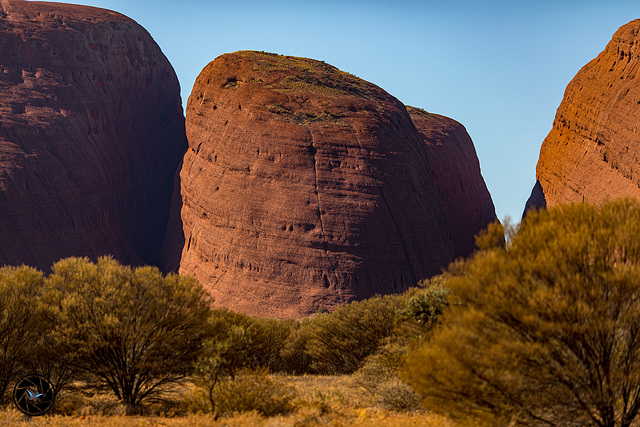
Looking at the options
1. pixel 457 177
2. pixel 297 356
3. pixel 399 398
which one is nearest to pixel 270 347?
pixel 297 356

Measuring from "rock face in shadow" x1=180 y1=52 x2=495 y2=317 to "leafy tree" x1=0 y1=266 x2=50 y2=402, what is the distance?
2994cm

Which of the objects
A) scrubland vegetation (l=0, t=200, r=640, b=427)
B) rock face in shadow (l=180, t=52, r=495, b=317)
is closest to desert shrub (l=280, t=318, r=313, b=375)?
scrubland vegetation (l=0, t=200, r=640, b=427)

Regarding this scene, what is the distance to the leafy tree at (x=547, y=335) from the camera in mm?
10250

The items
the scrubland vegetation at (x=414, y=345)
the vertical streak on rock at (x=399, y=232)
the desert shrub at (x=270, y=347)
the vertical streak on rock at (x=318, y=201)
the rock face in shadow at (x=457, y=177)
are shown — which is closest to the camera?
the scrubland vegetation at (x=414, y=345)

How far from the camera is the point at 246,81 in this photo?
55625mm

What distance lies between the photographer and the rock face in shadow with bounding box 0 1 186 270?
59.1 m

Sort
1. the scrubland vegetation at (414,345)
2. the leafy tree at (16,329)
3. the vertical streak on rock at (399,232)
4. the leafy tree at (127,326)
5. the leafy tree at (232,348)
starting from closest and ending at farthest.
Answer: the scrubland vegetation at (414,345)
the leafy tree at (232,348)
the leafy tree at (127,326)
the leafy tree at (16,329)
the vertical streak on rock at (399,232)

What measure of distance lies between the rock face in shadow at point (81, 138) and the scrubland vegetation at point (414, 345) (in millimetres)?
42837

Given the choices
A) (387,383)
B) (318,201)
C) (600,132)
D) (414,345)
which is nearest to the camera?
(414,345)

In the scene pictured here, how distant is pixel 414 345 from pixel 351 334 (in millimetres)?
8662

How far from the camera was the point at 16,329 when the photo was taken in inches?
637

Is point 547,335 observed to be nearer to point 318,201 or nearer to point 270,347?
point 270,347

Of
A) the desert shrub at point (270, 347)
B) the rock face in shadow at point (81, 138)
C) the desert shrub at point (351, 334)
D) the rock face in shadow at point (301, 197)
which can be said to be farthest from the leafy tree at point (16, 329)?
the rock face in shadow at point (81, 138)

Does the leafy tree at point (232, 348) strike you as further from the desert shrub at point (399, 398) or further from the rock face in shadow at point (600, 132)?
the rock face in shadow at point (600, 132)
